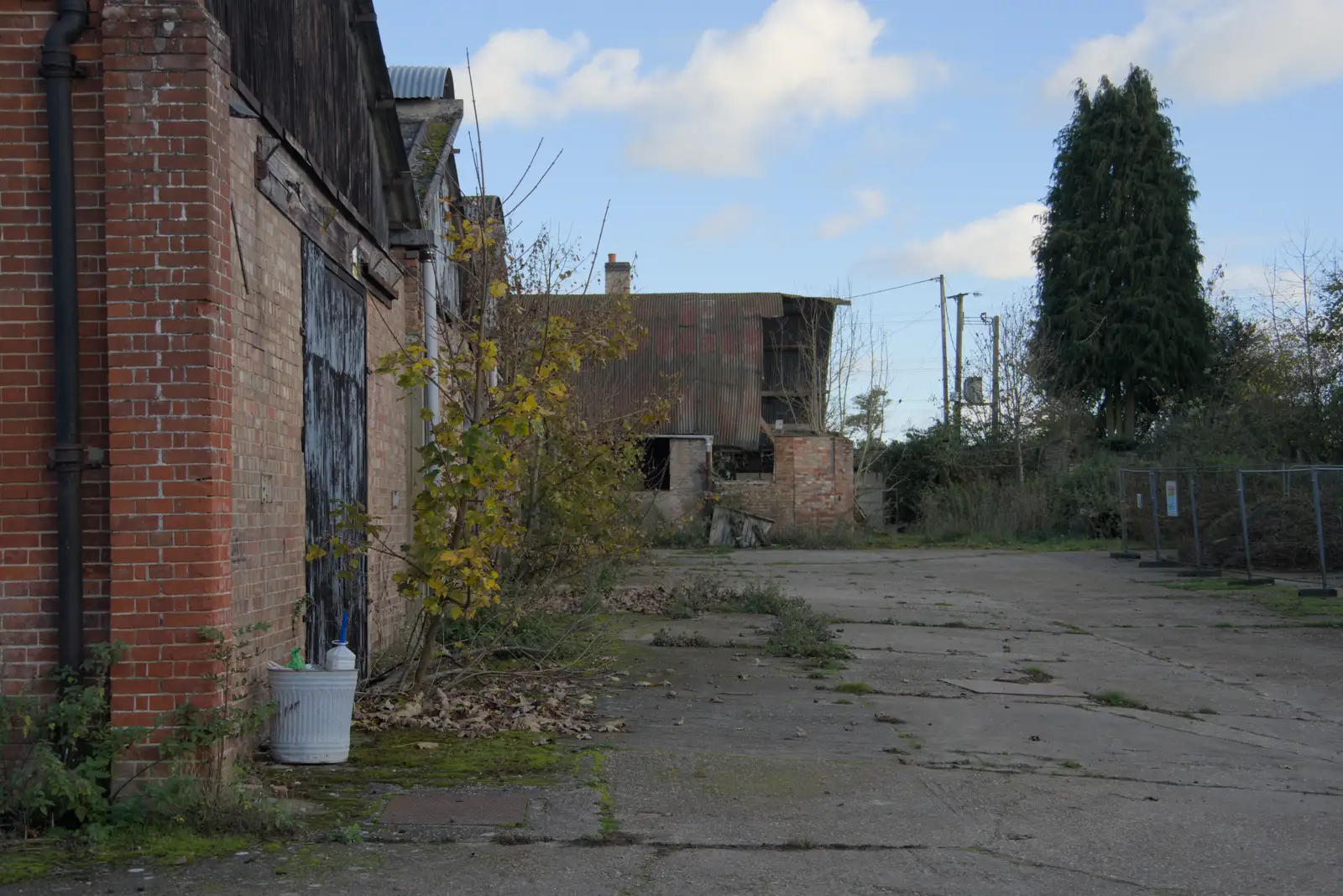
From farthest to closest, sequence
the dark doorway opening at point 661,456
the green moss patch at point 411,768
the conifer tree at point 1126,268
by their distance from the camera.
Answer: the conifer tree at point 1126,268 → the dark doorway opening at point 661,456 → the green moss patch at point 411,768

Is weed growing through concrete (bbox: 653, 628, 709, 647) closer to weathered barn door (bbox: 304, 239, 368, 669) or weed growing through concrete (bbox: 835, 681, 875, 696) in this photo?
weed growing through concrete (bbox: 835, 681, 875, 696)

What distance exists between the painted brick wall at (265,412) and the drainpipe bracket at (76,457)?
2.78 feet

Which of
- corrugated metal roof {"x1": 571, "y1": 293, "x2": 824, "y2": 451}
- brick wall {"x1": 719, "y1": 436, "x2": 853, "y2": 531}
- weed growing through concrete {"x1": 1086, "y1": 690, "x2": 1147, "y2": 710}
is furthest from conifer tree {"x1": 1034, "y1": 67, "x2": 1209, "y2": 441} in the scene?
weed growing through concrete {"x1": 1086, "y1": 690, "x2": 1147, "y2": 710}

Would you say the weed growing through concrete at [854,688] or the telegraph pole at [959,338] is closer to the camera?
the weed growing through concrete at [854,688]

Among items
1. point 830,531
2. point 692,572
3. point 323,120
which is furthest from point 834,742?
point 830,531

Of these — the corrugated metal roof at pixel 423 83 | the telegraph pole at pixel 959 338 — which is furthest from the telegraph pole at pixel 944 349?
the corrugated metal roof at pixel 423 83

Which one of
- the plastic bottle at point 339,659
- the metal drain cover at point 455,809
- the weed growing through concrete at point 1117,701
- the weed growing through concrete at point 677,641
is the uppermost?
the plastic bottle at point 339,659

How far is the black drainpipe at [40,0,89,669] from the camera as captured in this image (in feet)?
18.8

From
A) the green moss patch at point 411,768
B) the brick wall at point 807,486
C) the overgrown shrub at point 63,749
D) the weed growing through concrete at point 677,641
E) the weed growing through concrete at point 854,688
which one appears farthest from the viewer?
the brick wall at point 807,486

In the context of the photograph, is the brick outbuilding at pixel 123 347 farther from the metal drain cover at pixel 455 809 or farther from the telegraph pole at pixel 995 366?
the telegraph pole at pixel 995 366

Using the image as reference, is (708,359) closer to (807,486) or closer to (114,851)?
(807,486)

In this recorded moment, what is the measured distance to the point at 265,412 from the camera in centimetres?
730

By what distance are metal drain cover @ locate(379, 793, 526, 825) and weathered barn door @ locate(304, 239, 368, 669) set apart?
2364 mm

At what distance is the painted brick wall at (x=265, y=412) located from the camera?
6742 millimetres
